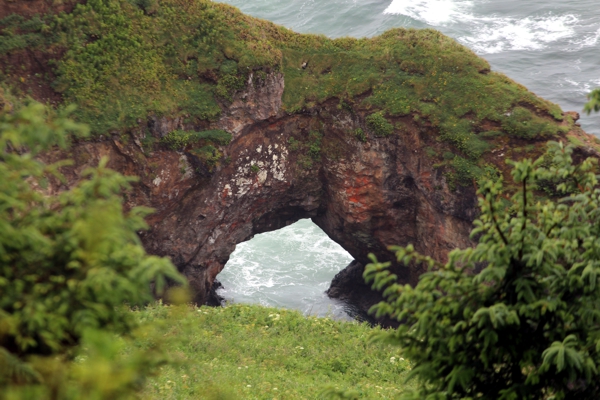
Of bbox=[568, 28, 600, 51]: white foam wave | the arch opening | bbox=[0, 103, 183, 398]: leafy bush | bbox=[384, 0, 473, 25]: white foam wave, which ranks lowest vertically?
the arch opening

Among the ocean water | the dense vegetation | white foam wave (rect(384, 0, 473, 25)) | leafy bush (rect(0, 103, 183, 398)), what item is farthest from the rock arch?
white foam wave (rect(384, 0, 473, 25))

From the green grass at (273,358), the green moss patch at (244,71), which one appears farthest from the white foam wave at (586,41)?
the green grass at (273,358)

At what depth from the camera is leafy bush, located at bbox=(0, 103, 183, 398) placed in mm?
4941

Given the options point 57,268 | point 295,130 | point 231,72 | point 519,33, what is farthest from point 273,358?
point 519,33

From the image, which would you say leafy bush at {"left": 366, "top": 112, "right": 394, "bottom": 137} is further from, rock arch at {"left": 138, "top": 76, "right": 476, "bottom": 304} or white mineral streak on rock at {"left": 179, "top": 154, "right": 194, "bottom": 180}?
white mineral streak on rock at {"left": 179, "top": 154, "right": 194, "bottom": 180}

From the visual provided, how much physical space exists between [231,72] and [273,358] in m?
13.9

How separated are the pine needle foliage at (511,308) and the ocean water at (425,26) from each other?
2634cm

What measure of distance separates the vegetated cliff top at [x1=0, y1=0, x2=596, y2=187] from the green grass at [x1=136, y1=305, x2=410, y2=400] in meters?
9.47

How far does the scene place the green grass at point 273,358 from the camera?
14617 mm

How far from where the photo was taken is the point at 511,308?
689 centimetres

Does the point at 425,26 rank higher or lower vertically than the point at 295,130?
higher

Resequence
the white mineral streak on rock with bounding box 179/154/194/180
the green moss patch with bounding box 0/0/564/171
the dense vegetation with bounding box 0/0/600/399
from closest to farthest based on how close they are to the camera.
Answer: the dense vegetation with bounding box 0/0/600/399
the green moss patch with bounding box 0/0/564/171
the white mineral streak on rock with bounding box 179/154/194/180

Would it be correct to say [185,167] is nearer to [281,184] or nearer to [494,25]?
[281,184]

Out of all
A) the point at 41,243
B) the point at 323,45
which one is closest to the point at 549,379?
the point at 41,243
